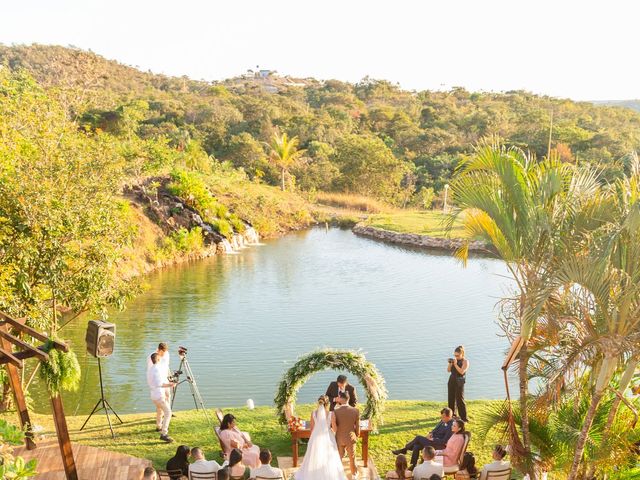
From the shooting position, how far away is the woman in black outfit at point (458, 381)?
10469 millimetres

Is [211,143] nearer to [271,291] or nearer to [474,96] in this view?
[271,291]

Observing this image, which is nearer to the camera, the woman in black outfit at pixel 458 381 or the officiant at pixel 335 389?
the officiant at pixel 335 389

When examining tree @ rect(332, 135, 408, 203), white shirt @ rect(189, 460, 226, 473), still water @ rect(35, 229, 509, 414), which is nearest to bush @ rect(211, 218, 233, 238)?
still water @ rect(35, 229, 509, 414)

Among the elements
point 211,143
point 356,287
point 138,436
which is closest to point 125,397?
point 138,436

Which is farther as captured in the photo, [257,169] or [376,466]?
[257,169]

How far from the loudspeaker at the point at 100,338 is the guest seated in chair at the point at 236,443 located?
2.04 m

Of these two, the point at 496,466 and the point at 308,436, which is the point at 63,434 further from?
the point at 496,466

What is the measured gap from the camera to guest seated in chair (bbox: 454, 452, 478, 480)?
8.15 m

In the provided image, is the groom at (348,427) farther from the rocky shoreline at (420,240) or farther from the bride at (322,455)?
the rocky shoreline at (420,240)

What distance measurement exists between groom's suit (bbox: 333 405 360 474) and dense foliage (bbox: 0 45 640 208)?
23.8 m

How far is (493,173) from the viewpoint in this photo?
7.29 m

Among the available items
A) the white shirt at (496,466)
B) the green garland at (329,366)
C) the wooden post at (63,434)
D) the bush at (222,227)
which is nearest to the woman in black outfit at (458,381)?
the green garland at (329,366)

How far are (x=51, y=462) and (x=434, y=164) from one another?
4269 centimetres

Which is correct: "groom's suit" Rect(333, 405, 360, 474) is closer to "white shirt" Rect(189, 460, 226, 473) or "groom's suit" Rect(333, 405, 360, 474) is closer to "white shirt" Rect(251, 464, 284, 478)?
"white shirt" Rect(251, 464, 284, 478)
